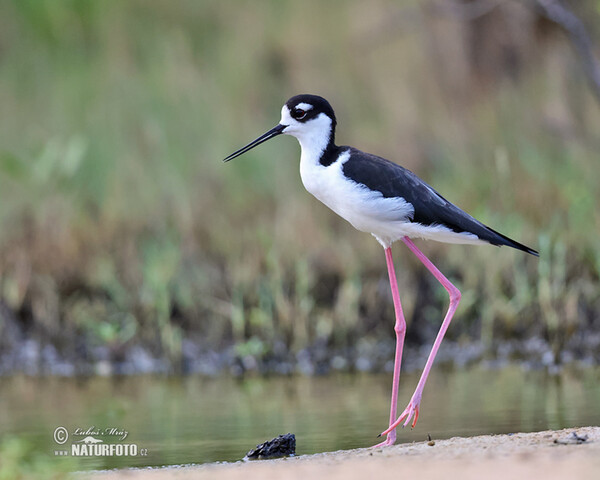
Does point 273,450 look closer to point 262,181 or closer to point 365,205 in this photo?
point 365,205

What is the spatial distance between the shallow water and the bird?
0.38 m

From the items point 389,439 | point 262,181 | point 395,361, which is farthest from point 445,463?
point 262,181

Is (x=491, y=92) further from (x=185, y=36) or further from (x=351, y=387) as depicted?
(x=351, y=387)

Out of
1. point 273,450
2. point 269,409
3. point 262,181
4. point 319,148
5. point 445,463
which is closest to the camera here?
point 445,463

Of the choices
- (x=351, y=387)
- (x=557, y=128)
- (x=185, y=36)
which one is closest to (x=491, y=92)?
(x=557, y=128)

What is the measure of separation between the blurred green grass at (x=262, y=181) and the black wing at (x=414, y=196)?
2098mm

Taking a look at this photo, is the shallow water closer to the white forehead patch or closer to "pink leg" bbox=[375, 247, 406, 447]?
"pink leg" bbox=[375, 247, 406, 447]

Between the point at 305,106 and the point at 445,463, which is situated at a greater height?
the point at 305,106

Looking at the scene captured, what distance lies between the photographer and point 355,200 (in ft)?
17.4

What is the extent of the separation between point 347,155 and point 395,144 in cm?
418

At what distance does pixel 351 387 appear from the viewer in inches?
260

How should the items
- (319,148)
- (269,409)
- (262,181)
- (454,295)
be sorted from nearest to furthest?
(319,148), (454,295), (269,409), (262,181)

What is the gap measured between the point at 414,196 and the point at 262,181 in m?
3.96

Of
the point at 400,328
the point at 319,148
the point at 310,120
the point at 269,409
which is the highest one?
the point at 310,120
